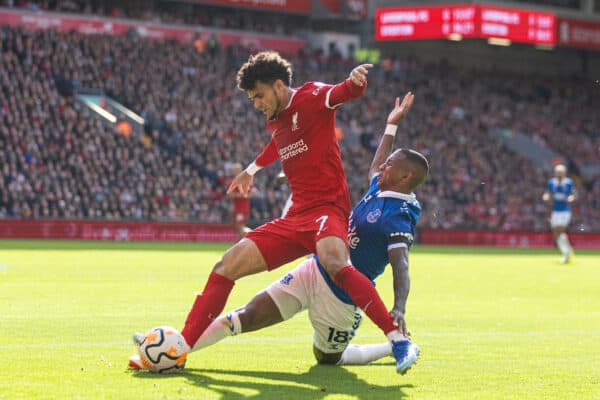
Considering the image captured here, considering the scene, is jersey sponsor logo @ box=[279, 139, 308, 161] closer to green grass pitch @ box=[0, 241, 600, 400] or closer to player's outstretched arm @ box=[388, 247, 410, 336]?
player's outstretched arm @ box=[388, 247, 410, 336]

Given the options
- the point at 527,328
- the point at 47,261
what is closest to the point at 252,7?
the point at 47,261

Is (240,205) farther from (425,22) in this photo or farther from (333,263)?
(333,263)

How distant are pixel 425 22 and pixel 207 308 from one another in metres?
41.8

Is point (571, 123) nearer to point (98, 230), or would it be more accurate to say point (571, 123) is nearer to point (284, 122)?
point (98, 230)

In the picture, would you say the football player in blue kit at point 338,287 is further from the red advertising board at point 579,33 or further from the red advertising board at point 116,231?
the red advertising board at point 579,33

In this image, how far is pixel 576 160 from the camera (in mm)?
52719

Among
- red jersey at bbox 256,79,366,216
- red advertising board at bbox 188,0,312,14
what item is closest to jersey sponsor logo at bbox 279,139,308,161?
red jersey at bbox 256,79,366,216

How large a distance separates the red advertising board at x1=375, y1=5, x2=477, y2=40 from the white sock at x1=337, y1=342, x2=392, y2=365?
40.0 meters

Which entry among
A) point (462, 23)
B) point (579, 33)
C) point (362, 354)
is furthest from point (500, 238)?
Result: point (362, 354)

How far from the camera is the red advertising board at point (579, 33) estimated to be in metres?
53.5

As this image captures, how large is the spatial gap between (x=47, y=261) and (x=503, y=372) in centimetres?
1540

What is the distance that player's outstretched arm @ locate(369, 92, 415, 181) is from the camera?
9.34 m

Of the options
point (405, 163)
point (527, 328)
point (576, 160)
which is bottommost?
point (576, 160)

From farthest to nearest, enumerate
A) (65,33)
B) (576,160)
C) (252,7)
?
1. (576,160)
2. (252,7)
3. (65,33)
